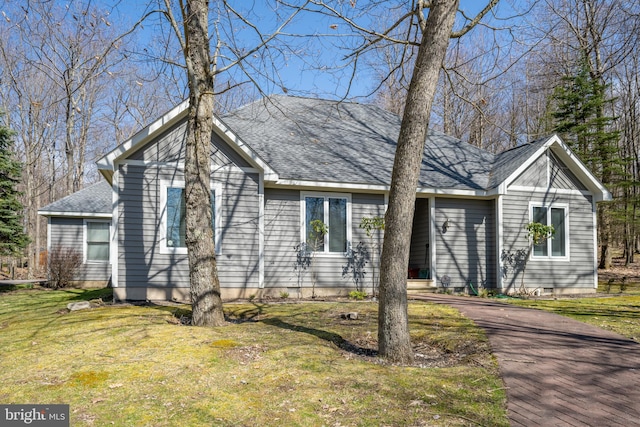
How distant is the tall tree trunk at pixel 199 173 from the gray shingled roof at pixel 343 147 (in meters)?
4.34

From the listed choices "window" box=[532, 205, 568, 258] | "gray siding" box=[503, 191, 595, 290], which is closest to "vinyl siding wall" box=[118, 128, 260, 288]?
"gray siding" box=[503, 191, 595, 290]

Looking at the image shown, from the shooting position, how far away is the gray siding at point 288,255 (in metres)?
12.5

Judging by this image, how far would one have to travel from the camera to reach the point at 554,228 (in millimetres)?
14648

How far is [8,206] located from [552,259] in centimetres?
1869

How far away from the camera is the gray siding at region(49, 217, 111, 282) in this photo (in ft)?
59.6

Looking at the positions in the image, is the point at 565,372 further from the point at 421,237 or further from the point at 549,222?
the point at 549,222

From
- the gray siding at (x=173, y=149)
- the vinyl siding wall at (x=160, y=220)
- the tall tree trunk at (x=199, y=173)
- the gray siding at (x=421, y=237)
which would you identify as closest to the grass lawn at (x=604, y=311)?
the gray siding at (x=421, y=237)

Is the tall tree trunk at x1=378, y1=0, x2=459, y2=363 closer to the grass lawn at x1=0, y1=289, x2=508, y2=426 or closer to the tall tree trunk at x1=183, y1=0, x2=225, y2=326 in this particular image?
the grass lawn at x1=0, y1=289, x2=508, y2=426

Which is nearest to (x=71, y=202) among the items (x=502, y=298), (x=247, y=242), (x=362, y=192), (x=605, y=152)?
(x=247, y=242)

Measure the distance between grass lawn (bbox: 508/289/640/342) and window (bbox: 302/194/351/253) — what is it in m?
4.67

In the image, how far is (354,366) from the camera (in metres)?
5.64

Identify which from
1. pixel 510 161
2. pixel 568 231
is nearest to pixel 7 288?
pixel 510 161

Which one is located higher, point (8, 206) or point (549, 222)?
point (8, 206)

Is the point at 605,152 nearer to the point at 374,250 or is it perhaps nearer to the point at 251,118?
the point at 374,250
